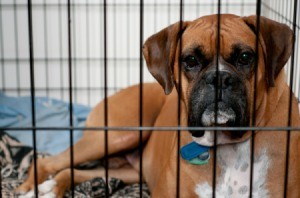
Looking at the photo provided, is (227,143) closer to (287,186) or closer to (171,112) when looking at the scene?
(287,186)

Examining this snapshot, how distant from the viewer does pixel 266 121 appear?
1883 millimetres

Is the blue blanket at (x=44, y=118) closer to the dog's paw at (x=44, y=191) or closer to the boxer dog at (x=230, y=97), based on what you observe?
the dog's paw at (x=44, y=191)

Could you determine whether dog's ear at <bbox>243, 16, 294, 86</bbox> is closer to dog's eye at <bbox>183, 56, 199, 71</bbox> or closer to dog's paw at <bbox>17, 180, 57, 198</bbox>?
dog's eye at <bbox>183, 56, 199, 71</bbox>

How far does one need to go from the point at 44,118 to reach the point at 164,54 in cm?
144

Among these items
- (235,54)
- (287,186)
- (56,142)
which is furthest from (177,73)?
(56,142)

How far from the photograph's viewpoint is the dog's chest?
1865mm

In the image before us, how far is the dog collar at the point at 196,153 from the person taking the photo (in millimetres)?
1867

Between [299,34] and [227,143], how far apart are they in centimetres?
75

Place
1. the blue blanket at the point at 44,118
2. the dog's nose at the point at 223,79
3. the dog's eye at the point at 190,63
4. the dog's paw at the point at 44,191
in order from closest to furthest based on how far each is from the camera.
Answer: the dog's nose at the point at 223,79, the dog's eye at the point at 190,63, the dog's paw at the point at 44,191, the blue blanket at the point at 44,118

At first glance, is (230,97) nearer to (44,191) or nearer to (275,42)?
(275,42)

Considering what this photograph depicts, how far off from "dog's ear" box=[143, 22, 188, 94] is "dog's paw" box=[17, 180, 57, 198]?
714mm

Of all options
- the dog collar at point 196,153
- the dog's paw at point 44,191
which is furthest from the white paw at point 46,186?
the dog collar at point 196,153

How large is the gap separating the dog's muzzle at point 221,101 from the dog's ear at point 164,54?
0.13 metres

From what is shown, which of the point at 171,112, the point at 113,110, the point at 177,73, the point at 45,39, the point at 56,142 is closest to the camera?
the point at 177,73
